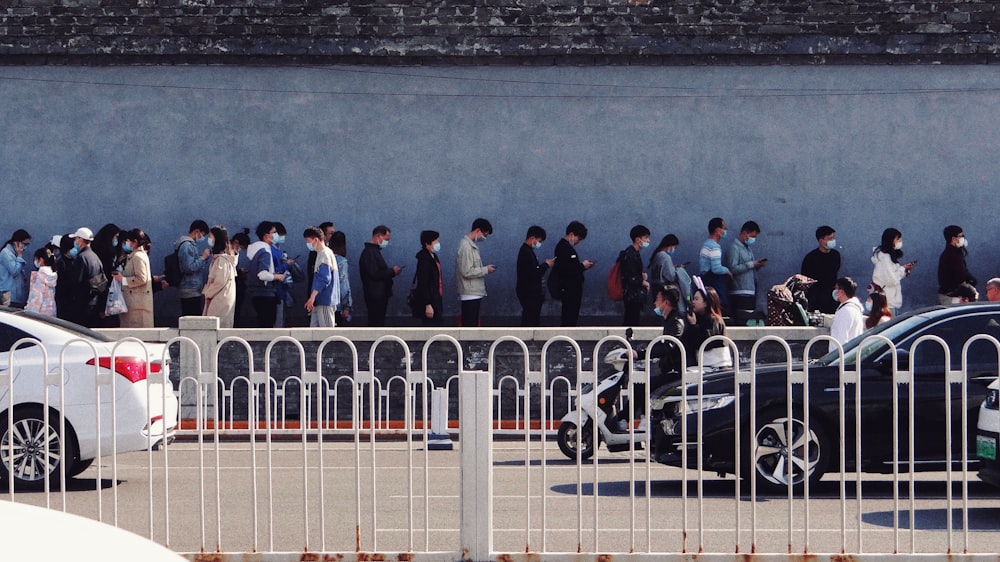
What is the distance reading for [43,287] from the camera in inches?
732

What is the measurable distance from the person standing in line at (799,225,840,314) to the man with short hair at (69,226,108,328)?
9157mm

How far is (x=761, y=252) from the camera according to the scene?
23.2 meters

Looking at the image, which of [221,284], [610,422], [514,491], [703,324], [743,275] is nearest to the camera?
[514,491]

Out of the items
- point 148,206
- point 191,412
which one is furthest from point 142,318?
point 148,206

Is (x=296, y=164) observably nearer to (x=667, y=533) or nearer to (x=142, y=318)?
(x=142, y=318)

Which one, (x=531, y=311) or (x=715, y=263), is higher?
(x=715, y=263)

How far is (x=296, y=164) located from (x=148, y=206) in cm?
228

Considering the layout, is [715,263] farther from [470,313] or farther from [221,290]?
[221,290]

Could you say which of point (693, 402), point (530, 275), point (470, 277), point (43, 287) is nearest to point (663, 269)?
point (530, 275)

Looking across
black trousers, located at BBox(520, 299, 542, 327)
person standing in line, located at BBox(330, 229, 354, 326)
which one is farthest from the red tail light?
black trousers, located at BBox(520, 299, 542, 327)

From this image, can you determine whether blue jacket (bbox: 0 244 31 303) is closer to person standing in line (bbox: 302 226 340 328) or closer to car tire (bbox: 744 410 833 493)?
person standing in line (bbox: 302 226 340 328)

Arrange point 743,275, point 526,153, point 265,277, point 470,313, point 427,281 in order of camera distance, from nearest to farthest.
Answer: point 265,277
point 427,281
point 470,313
point 743,275
point 526,153

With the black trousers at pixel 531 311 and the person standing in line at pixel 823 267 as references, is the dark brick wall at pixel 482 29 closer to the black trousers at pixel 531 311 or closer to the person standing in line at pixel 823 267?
the person standing in line at pixel 823 267

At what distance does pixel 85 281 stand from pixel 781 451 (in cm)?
1049
